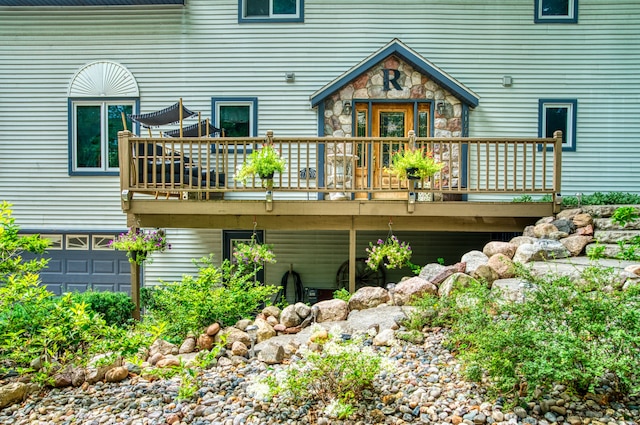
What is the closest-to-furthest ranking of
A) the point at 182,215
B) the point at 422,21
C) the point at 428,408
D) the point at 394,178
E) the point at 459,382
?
1. the point at 428,408
2. the point at 459,382
3. the point at 182,215
4. the point at 394,178
5. the point at 422,21

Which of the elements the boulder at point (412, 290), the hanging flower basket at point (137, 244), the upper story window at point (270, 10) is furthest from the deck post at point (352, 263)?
the upper story window at point (270, 10)

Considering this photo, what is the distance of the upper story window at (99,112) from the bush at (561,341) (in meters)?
8.04

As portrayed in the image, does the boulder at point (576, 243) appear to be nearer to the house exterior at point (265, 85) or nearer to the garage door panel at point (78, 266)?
the house exterior at point (265, 85)

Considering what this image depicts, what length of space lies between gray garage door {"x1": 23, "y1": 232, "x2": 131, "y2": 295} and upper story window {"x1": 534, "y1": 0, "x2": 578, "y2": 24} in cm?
985

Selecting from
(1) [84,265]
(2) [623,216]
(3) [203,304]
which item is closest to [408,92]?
(2) [623,216]

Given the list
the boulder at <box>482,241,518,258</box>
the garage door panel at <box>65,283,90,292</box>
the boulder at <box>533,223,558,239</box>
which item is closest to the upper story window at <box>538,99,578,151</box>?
the boulder at <box>533,223,558,239</box>

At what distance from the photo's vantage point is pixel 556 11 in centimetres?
918

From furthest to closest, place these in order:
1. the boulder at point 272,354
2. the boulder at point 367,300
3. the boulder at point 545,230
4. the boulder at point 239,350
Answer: the boulder at point 545,230, the boulder at point 367,300, the boulder at point 239,350, the boulder at point 272,354

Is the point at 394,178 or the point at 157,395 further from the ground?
the point at 394,178

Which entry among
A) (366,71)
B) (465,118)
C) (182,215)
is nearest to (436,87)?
(465,118)

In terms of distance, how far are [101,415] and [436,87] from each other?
7.70 meters

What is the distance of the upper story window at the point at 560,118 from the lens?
9.05 metres

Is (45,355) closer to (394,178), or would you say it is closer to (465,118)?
(394,178)

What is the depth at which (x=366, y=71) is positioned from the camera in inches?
340
